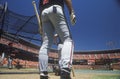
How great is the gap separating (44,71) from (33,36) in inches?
215

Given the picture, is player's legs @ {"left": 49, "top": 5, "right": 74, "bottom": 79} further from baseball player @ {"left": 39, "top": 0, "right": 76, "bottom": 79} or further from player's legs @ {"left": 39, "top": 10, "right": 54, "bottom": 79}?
player's legs @ {"left": 39, "top": 10, "right": 54, "bottom": 79}

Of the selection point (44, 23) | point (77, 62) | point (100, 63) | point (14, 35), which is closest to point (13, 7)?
point (14, 35)

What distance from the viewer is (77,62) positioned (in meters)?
18.6

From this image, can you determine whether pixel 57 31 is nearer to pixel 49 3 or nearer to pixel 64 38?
pixel 64 38

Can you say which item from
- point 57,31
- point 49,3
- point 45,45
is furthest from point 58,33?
point 49,3

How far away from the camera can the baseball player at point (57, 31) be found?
164 cm

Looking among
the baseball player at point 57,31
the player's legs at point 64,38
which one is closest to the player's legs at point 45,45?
the baseball player at point 57,31

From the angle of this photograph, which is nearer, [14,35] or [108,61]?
[14,35]

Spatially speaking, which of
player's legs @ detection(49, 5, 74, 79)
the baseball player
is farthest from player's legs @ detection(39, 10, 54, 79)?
player's legs @ detection(49, 5, 74, 79)

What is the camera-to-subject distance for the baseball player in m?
1.64

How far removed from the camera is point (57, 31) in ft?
5.80

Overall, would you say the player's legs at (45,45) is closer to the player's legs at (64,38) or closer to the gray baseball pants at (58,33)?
the gray baseball pants at (58,33)

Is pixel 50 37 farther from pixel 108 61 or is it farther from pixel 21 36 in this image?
pixel 108 61

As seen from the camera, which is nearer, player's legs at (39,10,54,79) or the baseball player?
the baseball player
